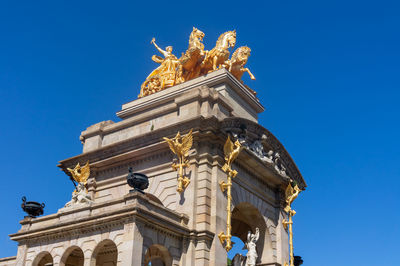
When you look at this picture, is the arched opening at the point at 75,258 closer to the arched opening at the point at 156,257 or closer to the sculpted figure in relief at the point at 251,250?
the arched opening at the point at 156,257

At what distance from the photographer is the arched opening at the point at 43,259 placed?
27.7 m

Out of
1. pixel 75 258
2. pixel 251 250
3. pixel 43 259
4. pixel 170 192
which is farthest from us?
pixel 251 250

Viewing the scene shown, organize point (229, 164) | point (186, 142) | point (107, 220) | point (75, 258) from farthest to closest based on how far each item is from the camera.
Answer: point (229, 164) < point (75, 258) < point (186, 142) < point (107, 220)

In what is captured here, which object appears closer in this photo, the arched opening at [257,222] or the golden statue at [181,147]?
the golden statue at [181,147]

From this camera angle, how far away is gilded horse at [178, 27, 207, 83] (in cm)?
3728

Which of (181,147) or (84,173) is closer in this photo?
(181,147)

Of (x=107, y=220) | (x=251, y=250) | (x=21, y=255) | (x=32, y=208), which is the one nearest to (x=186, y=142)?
(x=107, y=220)

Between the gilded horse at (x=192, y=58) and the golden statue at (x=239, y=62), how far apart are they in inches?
90.5

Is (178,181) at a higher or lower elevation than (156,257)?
higher

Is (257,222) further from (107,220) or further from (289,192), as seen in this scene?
(107,220)

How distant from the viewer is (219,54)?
3756 cm

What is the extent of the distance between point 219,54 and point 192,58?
80.6 inches

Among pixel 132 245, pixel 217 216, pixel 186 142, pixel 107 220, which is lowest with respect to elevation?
pixel 132 245

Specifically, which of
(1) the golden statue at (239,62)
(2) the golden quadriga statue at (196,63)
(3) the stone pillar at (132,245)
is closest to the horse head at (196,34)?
(2) the golden quadriga statue at (196,63)
